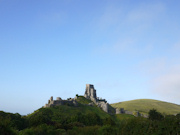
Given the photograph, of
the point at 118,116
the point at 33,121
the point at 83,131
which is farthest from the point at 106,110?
the point at 83,131

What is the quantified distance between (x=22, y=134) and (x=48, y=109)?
80968 mm

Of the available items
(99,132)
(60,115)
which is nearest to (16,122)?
(60,115)

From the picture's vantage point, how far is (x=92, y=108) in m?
166

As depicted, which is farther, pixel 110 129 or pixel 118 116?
pixel 118 116

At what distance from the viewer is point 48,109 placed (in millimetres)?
139500

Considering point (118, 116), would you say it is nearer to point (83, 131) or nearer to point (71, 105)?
point (71, 105)

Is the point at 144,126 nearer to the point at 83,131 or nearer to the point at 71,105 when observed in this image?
the point at 83,131

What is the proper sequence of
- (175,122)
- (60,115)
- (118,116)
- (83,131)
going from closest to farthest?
1. (175,122)
2. (83,131)
3. (60,115)
4. (118,116)

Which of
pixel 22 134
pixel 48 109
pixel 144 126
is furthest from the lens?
pixel 48 109

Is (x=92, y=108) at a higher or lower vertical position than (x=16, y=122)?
higher

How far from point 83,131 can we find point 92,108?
9558 centimetres

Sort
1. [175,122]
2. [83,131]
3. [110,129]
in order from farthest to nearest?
[83,131], [110,129], [175,122]

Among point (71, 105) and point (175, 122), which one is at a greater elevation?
point (71, 105)

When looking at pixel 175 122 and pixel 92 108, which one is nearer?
pixel 175 122
